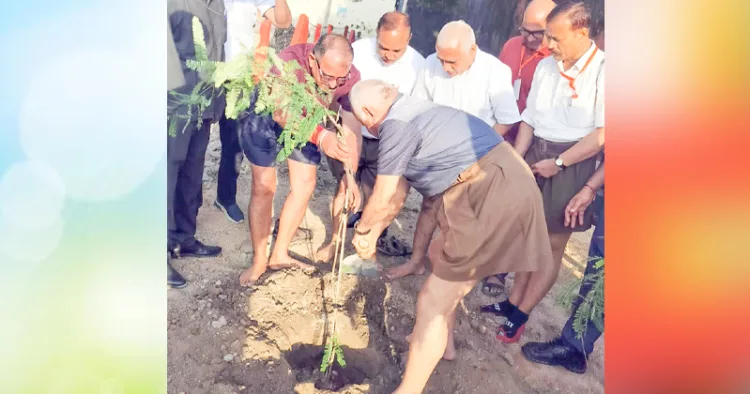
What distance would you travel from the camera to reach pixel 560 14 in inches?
77.2

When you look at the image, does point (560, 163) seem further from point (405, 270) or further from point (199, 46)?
point (199, 46)

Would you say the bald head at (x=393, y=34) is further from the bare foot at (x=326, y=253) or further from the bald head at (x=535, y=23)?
the bare foot at (x=326, y=253)

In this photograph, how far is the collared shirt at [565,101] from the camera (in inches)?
75.0

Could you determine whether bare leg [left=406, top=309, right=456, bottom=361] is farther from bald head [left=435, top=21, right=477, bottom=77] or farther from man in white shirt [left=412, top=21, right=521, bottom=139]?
bald head [left=435, top=21, right=477, bottom=77]

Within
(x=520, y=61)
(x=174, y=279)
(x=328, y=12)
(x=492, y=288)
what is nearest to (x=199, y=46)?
(x=328, y=12)

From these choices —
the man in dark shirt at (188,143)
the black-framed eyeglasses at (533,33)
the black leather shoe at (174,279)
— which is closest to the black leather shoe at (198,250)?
the man in dark shirt at (188,143)

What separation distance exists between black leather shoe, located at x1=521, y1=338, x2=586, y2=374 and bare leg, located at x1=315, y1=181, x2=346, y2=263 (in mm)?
991

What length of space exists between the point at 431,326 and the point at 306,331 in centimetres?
65

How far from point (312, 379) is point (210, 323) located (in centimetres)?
48

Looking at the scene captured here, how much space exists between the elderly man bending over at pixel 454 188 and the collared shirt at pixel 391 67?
1.71 feet

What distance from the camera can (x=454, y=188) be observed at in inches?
72.2
